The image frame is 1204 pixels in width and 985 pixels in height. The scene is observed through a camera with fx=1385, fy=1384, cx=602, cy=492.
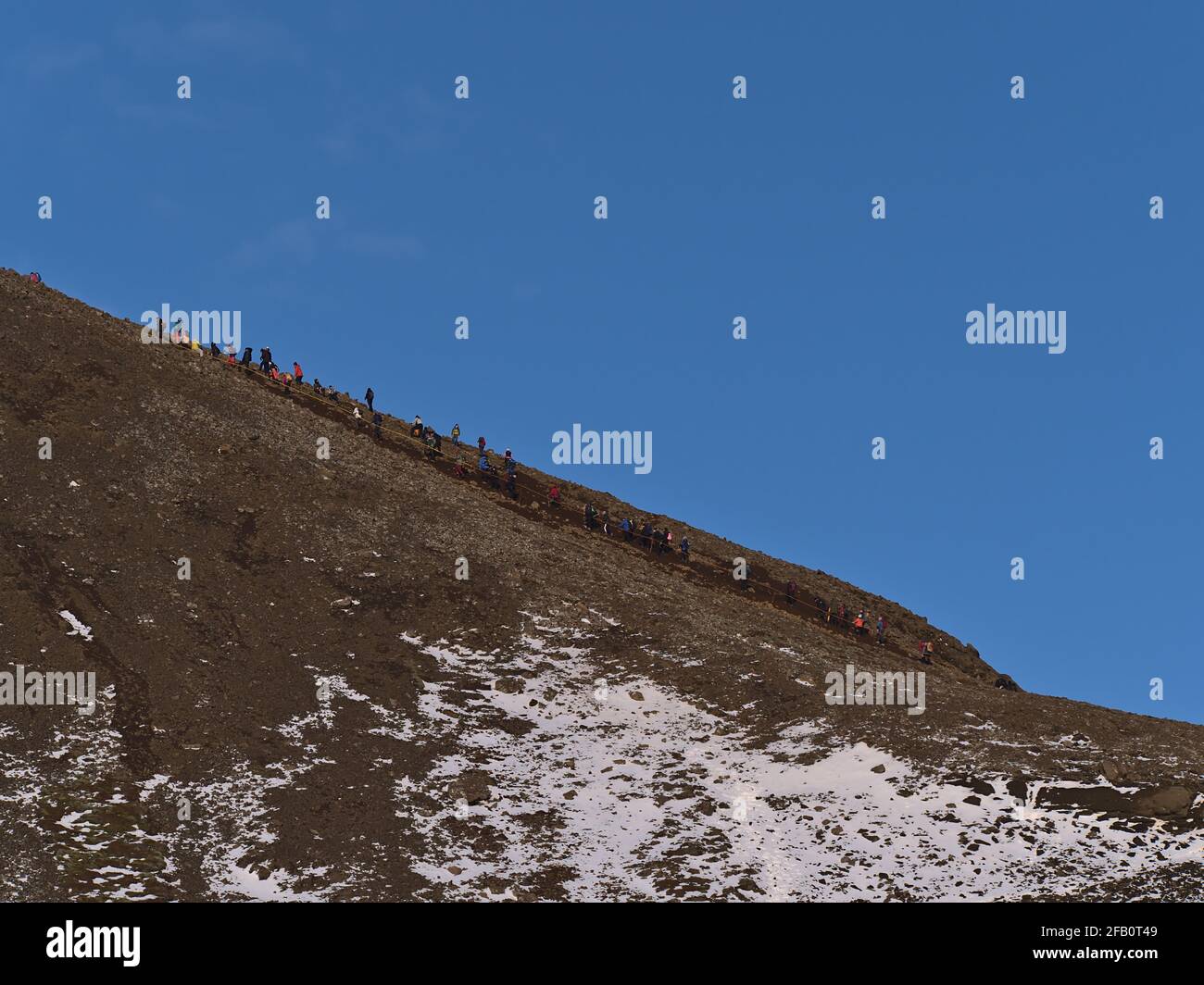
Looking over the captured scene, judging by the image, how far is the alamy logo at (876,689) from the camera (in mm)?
47375

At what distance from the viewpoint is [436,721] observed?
4553cm

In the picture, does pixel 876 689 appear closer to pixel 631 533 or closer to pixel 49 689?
pixel 631 533

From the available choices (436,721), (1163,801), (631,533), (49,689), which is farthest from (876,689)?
(49,689)

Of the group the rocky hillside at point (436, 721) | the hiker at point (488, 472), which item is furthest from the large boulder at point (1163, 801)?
the hiker at point (488, 472)

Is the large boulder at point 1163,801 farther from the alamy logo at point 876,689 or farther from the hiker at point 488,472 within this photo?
the hiker at point 488,472

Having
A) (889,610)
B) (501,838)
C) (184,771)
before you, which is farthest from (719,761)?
(889,610)
